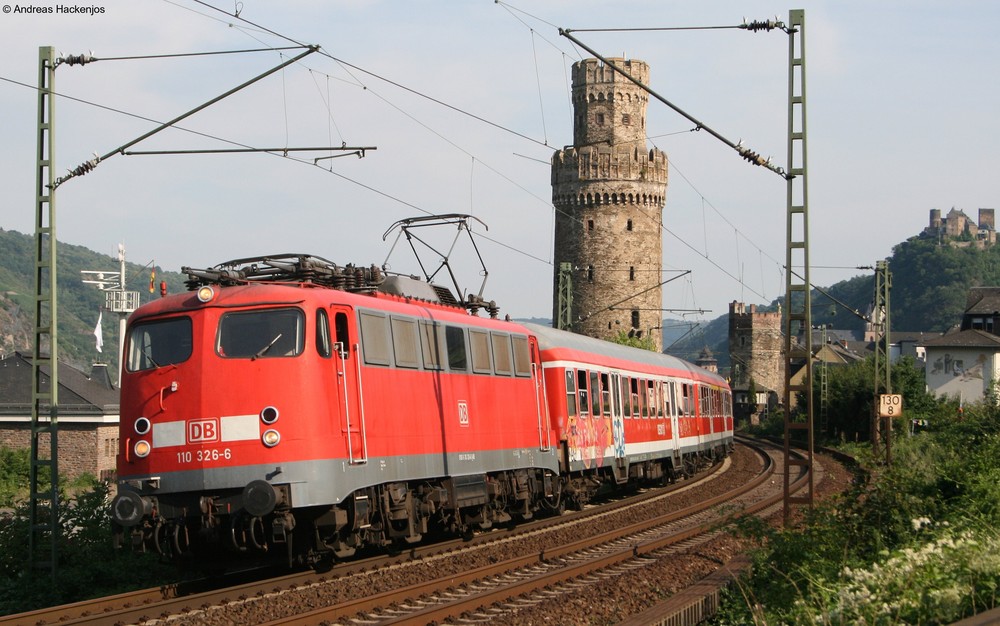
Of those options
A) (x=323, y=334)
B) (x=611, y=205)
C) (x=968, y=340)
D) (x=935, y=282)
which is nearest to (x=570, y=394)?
(x=323, y=334)

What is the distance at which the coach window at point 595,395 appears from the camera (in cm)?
2545

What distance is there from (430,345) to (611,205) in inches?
2854

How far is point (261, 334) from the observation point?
1454cm

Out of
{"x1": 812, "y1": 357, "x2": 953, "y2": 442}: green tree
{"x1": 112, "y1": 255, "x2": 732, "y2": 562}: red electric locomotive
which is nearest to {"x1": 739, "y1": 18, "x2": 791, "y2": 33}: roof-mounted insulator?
{"x1": 112, "y1": 255, "x2": 732, "y2": 562}: red electric locomotive

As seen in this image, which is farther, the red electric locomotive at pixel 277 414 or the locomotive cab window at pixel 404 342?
the locomotive cab window at pixel 404 342

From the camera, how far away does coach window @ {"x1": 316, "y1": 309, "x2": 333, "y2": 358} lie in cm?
1462

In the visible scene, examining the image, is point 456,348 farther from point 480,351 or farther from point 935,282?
point 935,282

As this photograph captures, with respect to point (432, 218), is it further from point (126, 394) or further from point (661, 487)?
point (661, 487)

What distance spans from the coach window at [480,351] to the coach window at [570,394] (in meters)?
3.86

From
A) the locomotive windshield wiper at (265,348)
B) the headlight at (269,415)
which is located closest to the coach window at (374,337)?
the locomotive windshield wiper at (265,348)

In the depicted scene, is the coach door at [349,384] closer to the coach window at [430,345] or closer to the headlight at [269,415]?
the headlight at [269,415]

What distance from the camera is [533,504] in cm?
2244

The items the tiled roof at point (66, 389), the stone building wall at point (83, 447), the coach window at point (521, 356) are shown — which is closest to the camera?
the coach window at point (521, 356)

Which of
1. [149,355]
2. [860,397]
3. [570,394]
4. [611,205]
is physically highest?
[611,205]
